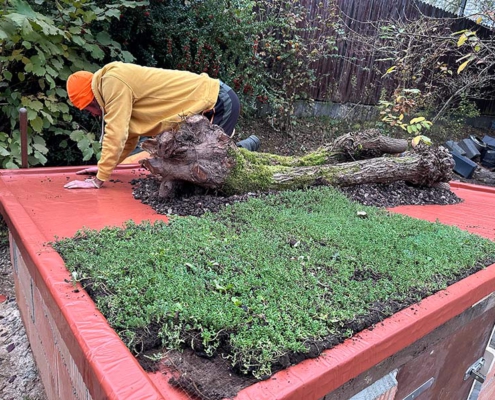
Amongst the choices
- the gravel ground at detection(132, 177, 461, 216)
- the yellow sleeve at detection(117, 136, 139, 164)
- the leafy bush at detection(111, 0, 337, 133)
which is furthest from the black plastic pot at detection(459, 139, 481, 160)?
the yellow sleeve at detection(117, 136, 139, 164)

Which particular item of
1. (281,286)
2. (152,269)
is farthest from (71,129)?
(281,286)

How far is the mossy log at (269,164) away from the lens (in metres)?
2.76

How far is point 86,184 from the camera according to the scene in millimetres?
3100

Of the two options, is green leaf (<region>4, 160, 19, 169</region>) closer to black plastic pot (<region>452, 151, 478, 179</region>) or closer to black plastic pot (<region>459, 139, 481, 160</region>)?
black plastic pot (<region>452, 151, 478, 179</region>)

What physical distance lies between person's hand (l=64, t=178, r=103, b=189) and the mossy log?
48 cm

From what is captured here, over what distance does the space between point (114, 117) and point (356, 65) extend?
7551mm

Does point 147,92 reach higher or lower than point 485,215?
higher

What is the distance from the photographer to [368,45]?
29.1 ft

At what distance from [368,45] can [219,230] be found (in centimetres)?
805

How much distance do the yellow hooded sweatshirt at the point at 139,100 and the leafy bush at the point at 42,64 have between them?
1339 mm

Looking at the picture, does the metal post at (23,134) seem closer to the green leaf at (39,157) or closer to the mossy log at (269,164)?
the green leaf at (39,157)

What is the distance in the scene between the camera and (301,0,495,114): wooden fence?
863 centimetres

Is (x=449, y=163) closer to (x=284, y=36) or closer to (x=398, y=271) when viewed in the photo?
(x=398, y=271)

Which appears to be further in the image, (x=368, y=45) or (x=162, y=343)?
(x=368, y=45)
